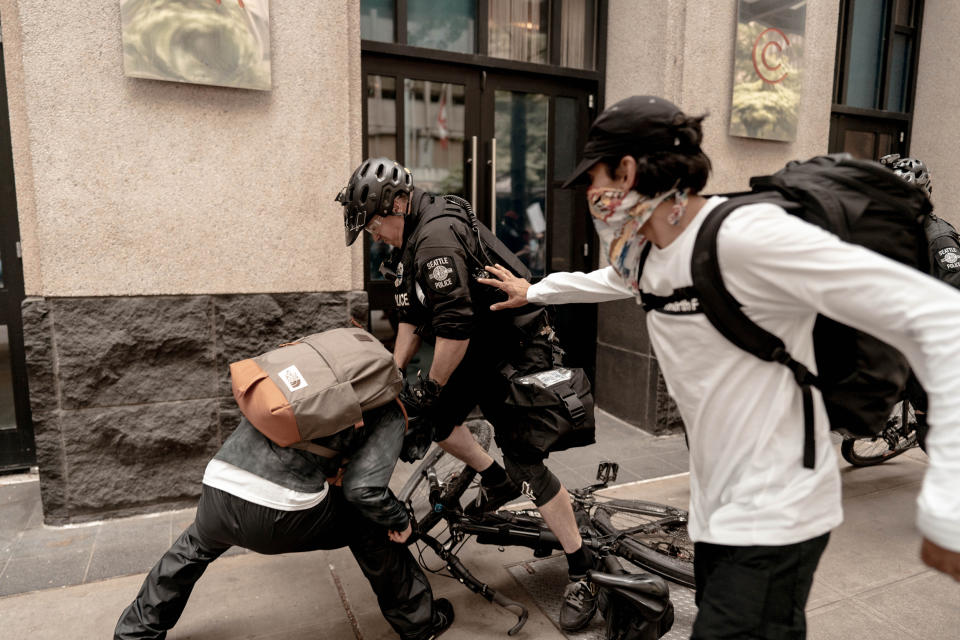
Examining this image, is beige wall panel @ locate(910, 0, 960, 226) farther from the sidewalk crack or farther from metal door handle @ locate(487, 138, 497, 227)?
the sidewalk crack

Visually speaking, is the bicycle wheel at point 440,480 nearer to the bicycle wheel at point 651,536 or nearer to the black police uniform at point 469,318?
the black police uniform at point 469,318

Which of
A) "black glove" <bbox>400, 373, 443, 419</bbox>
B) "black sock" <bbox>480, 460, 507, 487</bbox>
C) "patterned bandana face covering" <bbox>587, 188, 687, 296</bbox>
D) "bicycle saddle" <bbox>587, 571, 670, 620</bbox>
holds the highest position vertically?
"patterned bandana face covering" <bbox>587, 188, 687, 296</bbox>

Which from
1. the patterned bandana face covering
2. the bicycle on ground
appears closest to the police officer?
the bicycle on ground

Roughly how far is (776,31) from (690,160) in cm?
479

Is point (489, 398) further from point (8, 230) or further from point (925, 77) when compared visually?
point (925, 77)

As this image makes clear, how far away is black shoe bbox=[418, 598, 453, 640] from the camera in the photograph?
2801mm

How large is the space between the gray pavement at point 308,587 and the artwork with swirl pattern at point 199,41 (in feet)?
8.80

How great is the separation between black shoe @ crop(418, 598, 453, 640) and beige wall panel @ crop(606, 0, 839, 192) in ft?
13.2

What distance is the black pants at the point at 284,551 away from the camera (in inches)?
99.3

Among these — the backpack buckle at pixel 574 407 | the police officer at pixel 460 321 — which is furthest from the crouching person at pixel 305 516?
the backpack buckle at pixel 574 407

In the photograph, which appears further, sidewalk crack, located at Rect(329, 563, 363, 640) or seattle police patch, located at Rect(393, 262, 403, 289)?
seattle police patch, located at Rect(393, 262, 403, 289)

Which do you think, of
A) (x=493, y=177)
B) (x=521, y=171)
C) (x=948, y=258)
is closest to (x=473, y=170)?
(x=493, y=177)

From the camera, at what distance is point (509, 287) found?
109 inches

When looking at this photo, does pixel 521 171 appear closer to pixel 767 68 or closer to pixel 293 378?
pixel 767 68
